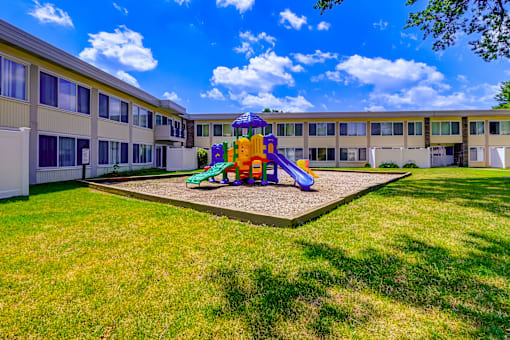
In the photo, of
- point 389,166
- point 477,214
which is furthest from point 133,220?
point 389,166

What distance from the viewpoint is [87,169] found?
47.0 feet

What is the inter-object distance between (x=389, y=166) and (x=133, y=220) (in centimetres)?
2601

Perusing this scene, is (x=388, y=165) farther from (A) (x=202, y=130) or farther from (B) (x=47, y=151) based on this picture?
(B) (x=47, y=151)

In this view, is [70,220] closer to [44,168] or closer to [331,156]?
[44,168]

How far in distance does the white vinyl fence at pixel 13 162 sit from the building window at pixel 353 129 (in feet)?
88.5

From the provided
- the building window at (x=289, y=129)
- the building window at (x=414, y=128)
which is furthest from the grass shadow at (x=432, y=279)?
the building window at (x=414, y=128)

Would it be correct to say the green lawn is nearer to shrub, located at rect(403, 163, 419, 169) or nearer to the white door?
shrub, located at rect(403, 163, 419, 169)

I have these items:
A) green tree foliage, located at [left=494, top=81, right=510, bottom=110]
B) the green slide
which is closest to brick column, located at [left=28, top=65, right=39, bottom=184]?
the green slide

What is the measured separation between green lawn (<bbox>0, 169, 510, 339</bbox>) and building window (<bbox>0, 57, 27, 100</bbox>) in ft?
29.2

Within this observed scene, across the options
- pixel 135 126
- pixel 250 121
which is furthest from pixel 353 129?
pixel 135 126

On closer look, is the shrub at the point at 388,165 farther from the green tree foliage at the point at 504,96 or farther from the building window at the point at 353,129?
the green tree foliage at the point at 504,96

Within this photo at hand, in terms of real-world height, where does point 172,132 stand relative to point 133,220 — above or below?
above

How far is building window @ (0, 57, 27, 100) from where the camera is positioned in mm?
9992

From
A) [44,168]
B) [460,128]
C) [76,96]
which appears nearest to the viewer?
[44,168]
